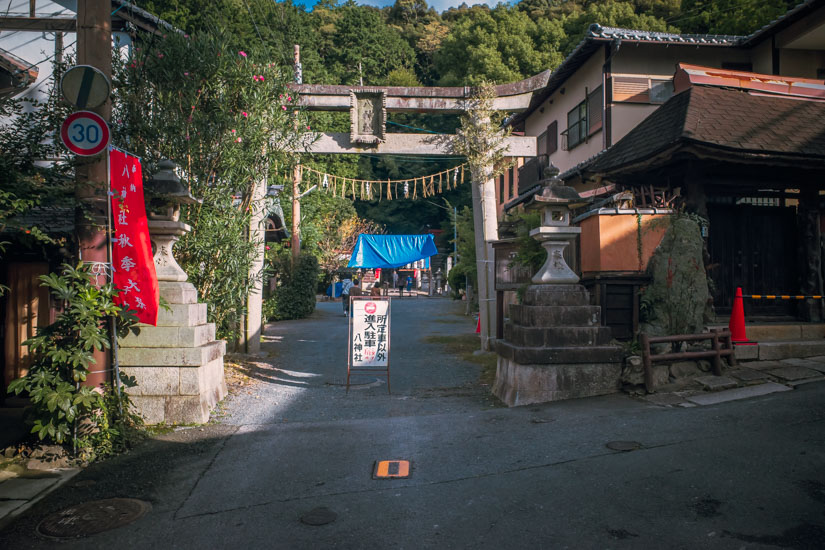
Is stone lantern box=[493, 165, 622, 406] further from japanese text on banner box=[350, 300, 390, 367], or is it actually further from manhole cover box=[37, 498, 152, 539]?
manhole cover box=[37, 498, 152, 539]

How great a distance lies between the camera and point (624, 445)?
5.53m

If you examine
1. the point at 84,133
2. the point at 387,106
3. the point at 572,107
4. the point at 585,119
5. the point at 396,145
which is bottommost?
the point at 84,133

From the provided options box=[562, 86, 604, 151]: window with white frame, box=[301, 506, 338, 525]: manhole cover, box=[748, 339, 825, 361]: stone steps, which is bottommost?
box=[301, 506, 338, 525]: manhole cover

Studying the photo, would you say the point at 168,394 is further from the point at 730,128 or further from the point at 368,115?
the point at 730,128

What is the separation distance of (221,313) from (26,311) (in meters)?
2.84

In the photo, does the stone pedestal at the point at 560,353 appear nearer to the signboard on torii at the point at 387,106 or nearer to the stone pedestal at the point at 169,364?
the stone pedestal at the point at 169,364

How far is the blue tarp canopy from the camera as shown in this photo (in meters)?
22.7

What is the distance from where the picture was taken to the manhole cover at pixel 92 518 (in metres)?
4.11

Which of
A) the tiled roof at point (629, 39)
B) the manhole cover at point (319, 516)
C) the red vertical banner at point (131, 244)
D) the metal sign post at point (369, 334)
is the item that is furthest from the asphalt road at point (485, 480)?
the tiled roof at point (629, 39)

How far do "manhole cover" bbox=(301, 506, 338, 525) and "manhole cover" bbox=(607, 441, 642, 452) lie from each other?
9.47 ft

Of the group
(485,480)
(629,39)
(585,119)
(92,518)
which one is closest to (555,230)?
(485,480)

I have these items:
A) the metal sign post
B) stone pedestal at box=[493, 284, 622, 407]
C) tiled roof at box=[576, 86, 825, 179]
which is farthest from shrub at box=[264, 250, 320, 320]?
stone pedestal at box=[493, 284, 622, 407]

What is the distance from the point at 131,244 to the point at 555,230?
560 centimetres

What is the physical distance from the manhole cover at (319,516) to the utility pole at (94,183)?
3.21m
